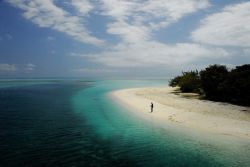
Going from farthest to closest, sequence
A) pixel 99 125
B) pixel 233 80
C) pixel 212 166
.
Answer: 1. pixel 233 80
2. pixel 99 125
3. pixel 212 166

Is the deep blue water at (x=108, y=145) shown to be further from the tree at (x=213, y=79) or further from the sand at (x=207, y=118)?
the tree at (x=213, y=79)

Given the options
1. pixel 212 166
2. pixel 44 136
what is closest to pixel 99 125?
pixel 44 136

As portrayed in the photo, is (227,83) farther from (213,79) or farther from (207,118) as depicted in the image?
(207,118)

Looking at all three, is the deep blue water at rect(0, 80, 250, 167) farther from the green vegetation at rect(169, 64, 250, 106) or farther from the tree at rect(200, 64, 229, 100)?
the tree at rect(200, 64, 229, 100)

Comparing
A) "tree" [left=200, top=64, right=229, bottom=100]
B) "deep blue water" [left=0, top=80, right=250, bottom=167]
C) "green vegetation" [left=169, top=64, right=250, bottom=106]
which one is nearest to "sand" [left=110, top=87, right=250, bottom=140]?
"deep blue water" [left=0, top=80, right=250, bottom=167]

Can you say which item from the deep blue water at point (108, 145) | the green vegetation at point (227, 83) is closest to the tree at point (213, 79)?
the green vegetation at point (227, 83)

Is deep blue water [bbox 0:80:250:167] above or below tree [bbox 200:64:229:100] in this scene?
below

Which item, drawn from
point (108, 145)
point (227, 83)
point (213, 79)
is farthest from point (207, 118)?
point (213, 79)

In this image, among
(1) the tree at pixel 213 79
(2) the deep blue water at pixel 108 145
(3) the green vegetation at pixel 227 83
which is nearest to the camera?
(2) the deep blue water at pixel 108 145

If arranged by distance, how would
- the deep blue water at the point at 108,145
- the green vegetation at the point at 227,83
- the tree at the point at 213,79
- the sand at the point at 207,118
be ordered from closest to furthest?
the deep blue water at the point at 108,145 → the sand at the point at 207,118 → the green vegetation at the point at 227,83 → the tree at the point at 213,79

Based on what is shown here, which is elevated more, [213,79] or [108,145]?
[213,79]

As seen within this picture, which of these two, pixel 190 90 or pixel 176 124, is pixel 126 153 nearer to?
pixel 176 124
